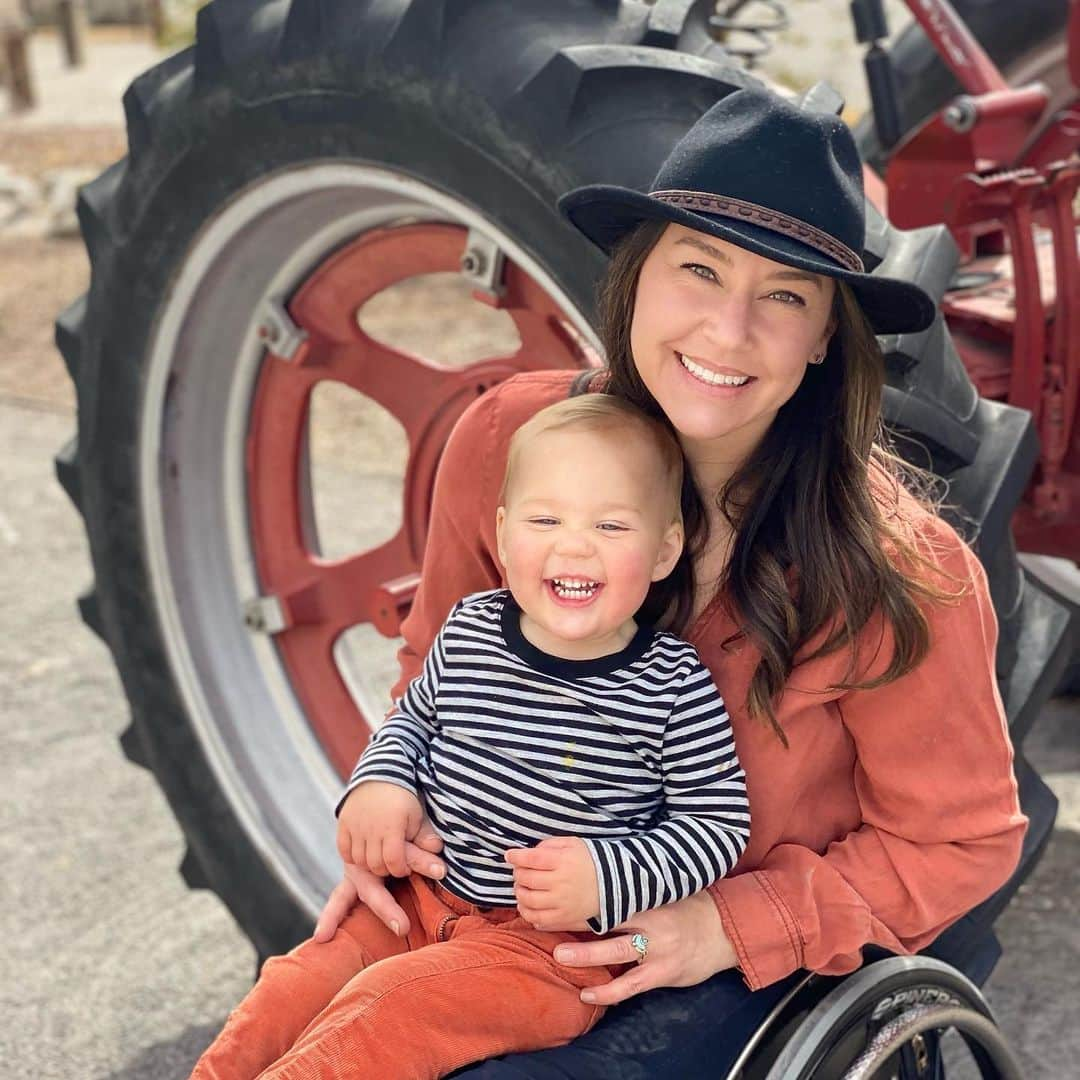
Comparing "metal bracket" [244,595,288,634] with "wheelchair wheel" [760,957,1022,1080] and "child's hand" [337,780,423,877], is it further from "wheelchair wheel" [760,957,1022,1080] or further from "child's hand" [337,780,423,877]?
"wheelchair wheel" [760,957,1022,1080]

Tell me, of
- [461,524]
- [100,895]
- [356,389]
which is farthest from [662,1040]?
[100,895]

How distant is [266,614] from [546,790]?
117cm

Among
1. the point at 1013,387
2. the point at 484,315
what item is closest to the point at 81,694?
the point at 1013,387

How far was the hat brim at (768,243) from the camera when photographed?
1.54m

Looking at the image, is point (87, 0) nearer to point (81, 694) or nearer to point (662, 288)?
point (81, 694)

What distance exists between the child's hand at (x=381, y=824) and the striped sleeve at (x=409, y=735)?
12 millimetres

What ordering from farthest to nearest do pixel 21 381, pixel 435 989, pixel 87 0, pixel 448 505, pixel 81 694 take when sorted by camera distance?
1. pixel 87 0
2. pixel 21 381
3. pixel 81 694
4. pixel 448 505
5. pixel 435 989

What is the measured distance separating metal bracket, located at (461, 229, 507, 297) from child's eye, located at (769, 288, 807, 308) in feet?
1.96

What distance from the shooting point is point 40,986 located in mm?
2660

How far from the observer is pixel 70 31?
12836mm

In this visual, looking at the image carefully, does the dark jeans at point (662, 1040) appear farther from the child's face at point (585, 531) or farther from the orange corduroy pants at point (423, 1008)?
the child's face at point (585, 531)

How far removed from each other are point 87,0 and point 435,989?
16399 mm

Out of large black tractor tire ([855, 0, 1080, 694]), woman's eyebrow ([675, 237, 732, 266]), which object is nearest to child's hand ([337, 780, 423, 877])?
woman's eyebrow ([675, 237, 732, 266])

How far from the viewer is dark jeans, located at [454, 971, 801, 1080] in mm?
1560
